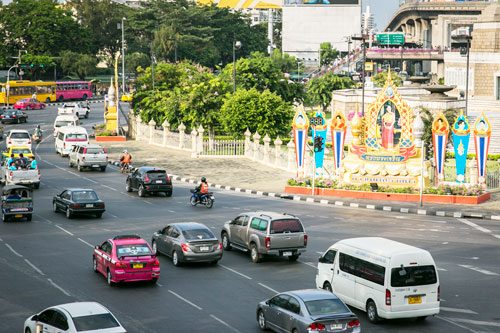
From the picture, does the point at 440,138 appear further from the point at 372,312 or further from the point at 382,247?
the point at 372,312

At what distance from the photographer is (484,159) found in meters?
38.9

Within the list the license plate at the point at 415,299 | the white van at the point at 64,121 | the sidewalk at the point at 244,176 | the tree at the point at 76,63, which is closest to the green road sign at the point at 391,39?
the tree at the point at 76,63

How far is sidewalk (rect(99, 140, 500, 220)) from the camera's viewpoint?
119 ft

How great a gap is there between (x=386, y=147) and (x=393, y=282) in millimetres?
22186

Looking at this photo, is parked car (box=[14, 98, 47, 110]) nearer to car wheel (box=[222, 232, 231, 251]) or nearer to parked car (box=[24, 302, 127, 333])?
car wheel (box=[222, 232, 231, 251])

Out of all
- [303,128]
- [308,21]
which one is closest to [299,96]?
[303,128]

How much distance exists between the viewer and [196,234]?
2511cm

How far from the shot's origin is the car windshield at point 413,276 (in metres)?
18.7

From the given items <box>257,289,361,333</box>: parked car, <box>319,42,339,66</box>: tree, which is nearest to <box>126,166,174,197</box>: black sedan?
<box>257,289,361,333</box>: parked car

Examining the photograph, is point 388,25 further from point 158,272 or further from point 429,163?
A: point 158,272

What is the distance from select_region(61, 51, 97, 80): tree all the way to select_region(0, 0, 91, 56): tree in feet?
11.0

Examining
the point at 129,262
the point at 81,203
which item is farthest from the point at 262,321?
the point at 81,203

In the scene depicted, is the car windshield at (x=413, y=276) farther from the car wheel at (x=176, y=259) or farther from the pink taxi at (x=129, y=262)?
the car wheel at (x=176, y=259)

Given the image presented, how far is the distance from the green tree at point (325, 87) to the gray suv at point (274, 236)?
68967mm
